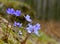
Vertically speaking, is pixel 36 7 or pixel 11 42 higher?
pixel 36 7

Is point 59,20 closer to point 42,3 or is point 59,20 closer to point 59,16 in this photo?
point 59,16

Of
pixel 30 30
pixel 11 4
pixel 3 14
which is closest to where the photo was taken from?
pixel 30 30

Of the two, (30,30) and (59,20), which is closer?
(30,30)

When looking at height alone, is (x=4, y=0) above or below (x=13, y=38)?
above

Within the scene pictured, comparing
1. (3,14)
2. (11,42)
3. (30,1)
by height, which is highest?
(30,1)

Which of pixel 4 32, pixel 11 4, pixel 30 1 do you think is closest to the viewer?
pixel 4 32

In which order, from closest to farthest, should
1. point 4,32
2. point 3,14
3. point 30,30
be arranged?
point 30,30, point 4,32, point 3,14

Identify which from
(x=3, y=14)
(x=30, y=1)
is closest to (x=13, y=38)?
(x=3, y=14)

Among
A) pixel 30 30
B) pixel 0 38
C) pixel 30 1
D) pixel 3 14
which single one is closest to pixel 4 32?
pixel 0 38

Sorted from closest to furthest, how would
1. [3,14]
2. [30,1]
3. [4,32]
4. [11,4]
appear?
[4,32], [3,14], [11,4], [30,1]
